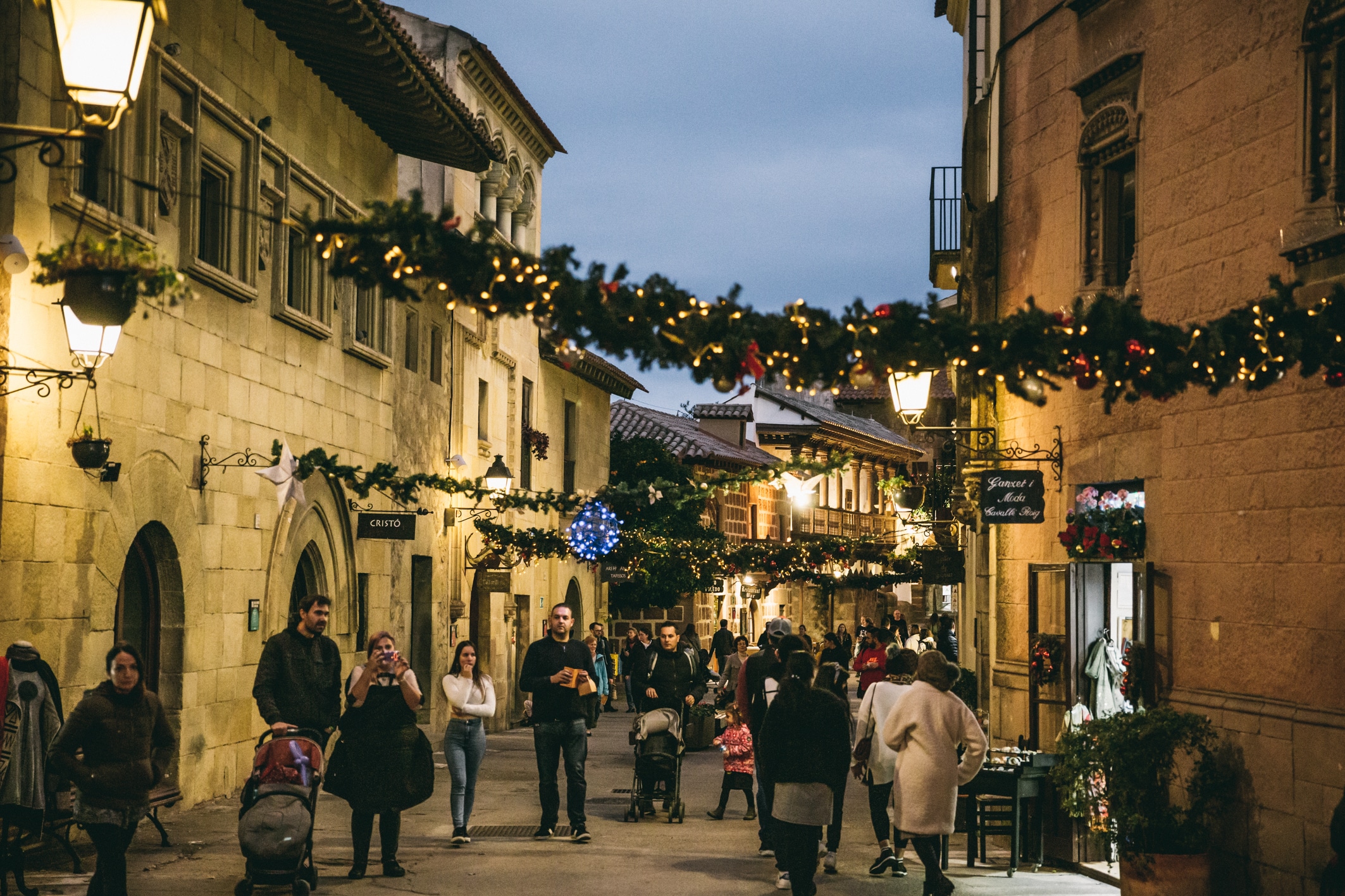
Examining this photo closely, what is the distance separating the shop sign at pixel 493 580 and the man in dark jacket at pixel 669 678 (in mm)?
10683

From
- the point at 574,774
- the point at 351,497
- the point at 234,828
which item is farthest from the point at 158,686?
the point at 351,497

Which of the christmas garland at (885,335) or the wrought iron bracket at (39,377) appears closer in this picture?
the christmas garland at (885,335)

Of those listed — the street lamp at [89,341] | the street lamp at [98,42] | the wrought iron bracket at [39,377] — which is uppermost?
the street lamp at [98,42]

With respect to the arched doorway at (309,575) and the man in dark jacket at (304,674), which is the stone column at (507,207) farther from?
the man in dark jacket at (304,674)

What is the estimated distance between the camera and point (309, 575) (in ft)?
59.4

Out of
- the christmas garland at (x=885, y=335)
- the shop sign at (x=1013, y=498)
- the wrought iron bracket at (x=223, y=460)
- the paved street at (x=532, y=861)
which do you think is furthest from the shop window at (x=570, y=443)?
the christmas garland at (x=885, y=335)

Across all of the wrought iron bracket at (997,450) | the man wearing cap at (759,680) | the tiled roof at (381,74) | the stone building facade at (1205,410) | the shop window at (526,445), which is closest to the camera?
the stone building facade at (1205,410)

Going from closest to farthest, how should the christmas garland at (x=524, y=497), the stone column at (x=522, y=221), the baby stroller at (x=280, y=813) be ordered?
the baby stroller at (x=280, y=813)
the christmas garland at (x=524, y=497)
the stone column at (x=522, y=221)

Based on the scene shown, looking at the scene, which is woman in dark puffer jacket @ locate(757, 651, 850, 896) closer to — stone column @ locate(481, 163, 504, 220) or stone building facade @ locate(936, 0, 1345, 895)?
stone building facade @ locate(936, 0, 1345, 895)

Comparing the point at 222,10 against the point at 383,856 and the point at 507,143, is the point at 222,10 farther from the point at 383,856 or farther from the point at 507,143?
the point at 507,143

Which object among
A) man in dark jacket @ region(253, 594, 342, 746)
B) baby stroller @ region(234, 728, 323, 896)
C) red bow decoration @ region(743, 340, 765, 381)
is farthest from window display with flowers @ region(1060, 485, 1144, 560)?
baby stroller @ region(234, 728, 323, 896)

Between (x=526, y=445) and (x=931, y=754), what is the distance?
68.5ft

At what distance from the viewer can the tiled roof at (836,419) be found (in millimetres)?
60531

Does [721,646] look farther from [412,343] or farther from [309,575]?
[309,575]
